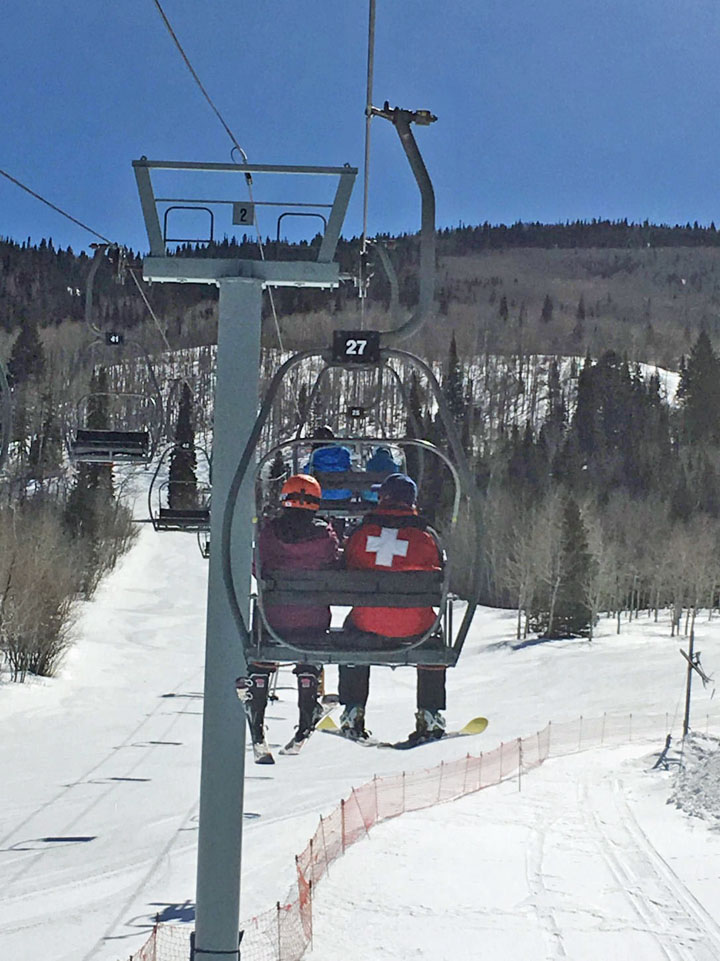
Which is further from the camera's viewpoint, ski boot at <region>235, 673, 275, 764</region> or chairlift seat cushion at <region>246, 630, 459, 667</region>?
ski boot at <region>235, 673, 275, 764</region>

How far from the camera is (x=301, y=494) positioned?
6.24 metres

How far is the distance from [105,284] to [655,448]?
9280cm

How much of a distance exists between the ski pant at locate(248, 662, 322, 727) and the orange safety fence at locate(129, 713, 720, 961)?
634 centimetres

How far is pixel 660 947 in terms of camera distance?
18.5m

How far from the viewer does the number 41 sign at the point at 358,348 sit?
18.7ft

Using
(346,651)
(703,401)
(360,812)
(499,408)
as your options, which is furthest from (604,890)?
(499,408)

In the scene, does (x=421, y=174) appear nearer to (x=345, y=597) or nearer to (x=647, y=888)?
(x=345, y=597)

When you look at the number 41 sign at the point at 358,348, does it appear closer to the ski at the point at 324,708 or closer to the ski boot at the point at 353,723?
the ski at the point at 324,708

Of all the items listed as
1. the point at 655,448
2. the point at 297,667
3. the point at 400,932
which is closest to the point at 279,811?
the point at 400,932

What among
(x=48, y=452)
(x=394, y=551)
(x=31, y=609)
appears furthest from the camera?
(x=48, y=452)

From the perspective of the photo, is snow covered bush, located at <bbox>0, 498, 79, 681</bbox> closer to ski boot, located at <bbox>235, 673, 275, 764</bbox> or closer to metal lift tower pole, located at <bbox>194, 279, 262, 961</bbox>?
metal lift tower pole, located at <bbox>194, 279, 262, 961</bbox>

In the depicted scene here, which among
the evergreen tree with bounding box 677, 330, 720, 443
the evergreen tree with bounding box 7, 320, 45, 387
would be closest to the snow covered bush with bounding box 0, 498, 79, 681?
the evergreen tree with bounding box 7, 320, 45, 387

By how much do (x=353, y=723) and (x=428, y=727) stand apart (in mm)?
532

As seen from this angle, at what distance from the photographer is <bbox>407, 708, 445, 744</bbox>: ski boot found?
24.6 feet
